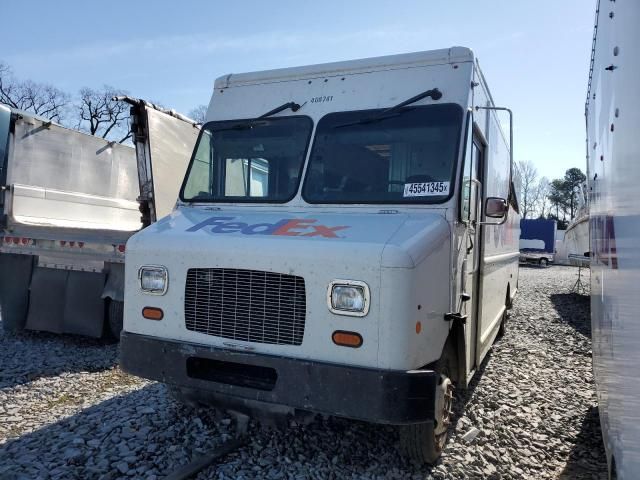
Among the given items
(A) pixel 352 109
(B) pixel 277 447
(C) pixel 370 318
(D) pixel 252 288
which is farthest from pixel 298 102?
(B) pixel 277 447

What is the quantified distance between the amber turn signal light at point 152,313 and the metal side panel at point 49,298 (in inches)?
159

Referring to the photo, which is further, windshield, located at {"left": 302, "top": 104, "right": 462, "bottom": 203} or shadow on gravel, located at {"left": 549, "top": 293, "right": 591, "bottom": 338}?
shadow on gravel, located at {"left": 549, "top": 293, "right": 591, "bottom": 338}

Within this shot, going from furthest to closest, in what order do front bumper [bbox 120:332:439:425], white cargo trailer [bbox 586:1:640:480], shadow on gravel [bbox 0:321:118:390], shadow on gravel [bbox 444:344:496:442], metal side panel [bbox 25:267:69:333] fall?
metal side panel [bbox 25:267:69:333], shadow on gravel [bbox 0:321:118:390], shadow on gravel [bbox 444:344:496:442], front bumper [bbox 120:332:439:425], white cargo trailer [bbox 586:1:640:480]

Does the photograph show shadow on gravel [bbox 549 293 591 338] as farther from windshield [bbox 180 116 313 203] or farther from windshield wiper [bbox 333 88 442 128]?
windshield [bbox 180 116 313 203]

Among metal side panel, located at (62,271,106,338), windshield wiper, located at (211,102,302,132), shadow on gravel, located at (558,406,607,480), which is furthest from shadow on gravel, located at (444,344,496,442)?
metal side panel, located at (62,271,106,338)

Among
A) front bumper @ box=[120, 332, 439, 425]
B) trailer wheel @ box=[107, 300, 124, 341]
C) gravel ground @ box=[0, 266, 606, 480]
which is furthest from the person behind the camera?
trailer wheel @ box=[107, 300, 124, 341]

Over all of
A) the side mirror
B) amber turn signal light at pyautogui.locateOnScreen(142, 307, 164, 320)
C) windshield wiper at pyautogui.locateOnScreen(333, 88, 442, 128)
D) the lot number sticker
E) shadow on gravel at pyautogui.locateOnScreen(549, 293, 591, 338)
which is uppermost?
windshield wiper at pyautogui.locateOnScreen(333, 88, 442, 128)

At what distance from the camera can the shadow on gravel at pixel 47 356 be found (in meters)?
5.83

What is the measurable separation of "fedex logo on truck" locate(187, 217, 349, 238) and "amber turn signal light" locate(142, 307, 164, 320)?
0.63 m

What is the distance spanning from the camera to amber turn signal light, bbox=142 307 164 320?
3717mm

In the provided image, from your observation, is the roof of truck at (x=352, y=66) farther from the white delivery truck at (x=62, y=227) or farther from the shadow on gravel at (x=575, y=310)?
the shadow on gravel at (x=575, y=310)

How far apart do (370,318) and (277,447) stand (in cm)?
153

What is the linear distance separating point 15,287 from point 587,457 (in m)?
7.38

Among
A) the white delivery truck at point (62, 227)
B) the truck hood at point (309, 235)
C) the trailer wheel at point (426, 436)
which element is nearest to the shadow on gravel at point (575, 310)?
the trailer wheel at point (426, 436)
